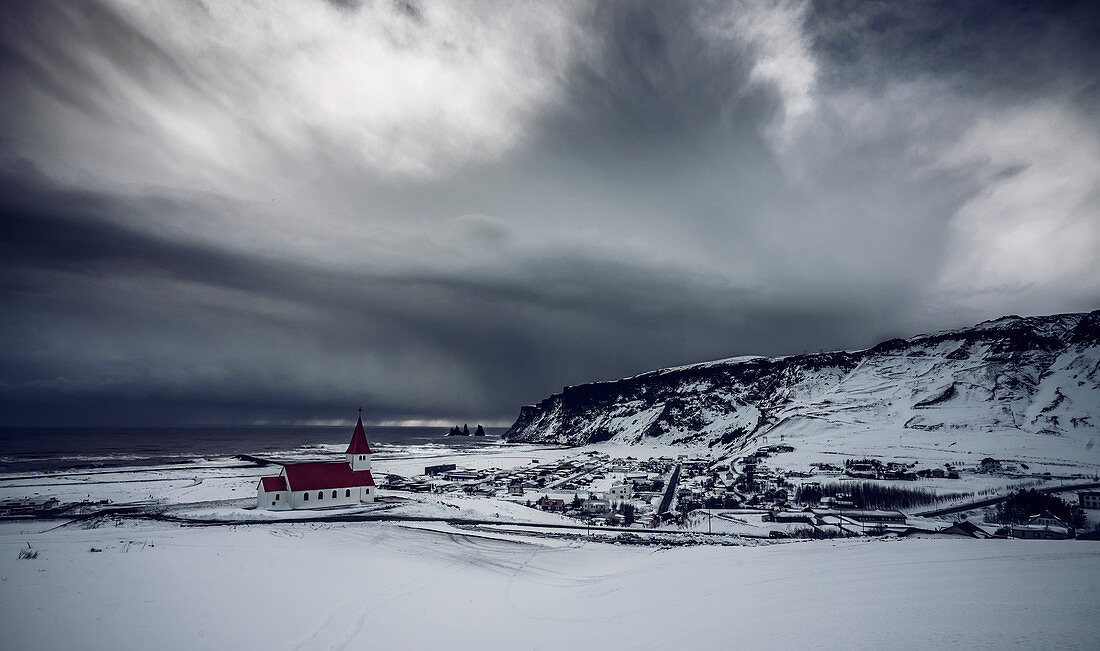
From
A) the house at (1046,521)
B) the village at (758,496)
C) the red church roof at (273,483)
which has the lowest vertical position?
the village at (758,496)

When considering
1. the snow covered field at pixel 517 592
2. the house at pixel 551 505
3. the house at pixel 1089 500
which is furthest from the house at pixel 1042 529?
the house at pixel 551 505

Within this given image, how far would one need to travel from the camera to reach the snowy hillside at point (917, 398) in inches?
3976

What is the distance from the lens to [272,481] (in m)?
44.0

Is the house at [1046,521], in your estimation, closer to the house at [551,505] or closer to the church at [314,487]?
the house at [551,505]

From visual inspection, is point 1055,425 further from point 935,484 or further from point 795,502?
point 795,502

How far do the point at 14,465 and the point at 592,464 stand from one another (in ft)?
322

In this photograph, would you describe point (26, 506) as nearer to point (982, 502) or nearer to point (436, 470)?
point (436, 470)

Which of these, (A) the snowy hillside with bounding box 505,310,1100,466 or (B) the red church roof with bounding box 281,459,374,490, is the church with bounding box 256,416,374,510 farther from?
(A) the snowy hillside with bounding box 505,310,1100,466

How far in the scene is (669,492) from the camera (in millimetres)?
68562

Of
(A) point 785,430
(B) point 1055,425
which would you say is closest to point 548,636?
(A) point 785,430

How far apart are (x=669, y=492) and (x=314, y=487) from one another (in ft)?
147

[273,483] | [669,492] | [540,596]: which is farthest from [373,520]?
[669,492]

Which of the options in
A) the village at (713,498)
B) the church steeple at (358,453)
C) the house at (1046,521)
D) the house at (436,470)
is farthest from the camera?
the house at (436,470)

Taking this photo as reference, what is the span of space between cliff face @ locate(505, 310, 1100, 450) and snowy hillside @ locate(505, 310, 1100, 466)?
0.35 metres
